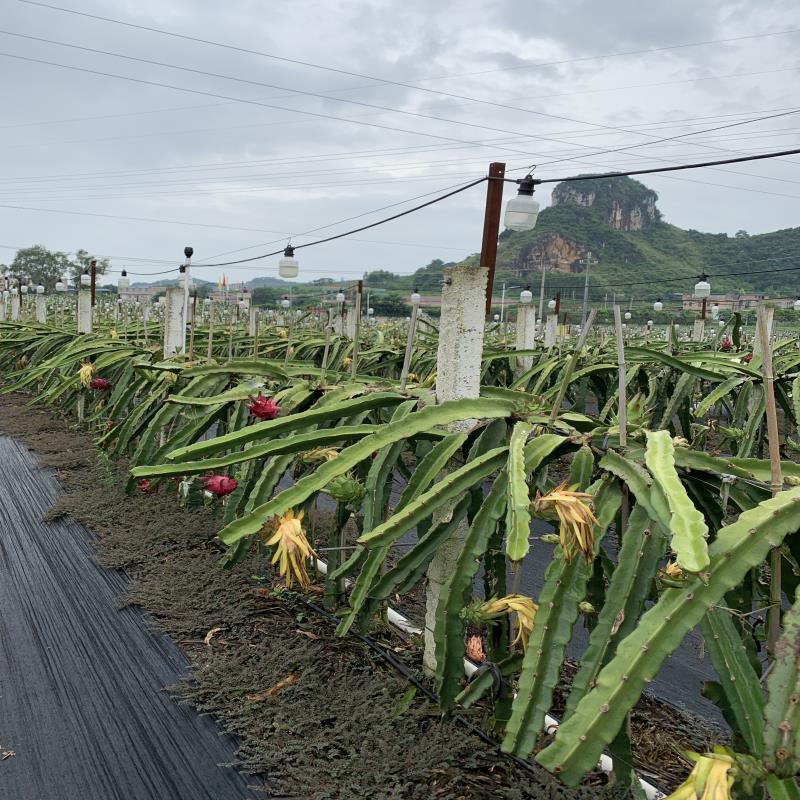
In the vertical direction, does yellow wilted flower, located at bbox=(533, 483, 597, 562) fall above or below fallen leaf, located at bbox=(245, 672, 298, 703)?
above

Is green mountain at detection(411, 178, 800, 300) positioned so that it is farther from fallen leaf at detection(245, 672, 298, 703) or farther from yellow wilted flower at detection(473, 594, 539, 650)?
yellow wilted flower at detection(473, 594, 539, 650)

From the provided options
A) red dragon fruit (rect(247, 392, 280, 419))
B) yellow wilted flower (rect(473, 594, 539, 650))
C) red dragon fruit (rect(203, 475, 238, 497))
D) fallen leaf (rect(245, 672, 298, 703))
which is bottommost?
fallen leaf (rect(245, 672, 298, 703))

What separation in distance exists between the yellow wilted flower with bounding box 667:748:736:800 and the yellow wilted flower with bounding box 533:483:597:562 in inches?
15.0

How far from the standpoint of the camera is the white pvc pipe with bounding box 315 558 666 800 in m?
1.52

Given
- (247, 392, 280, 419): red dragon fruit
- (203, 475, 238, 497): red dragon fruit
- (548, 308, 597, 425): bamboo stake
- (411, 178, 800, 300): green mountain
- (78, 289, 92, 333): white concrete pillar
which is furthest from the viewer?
(411, 178, 800, 300): green mountain

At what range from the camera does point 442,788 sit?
4.88ft

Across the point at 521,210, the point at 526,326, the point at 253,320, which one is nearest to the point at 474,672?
the point at 253,320

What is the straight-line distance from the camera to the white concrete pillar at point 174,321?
3.83m

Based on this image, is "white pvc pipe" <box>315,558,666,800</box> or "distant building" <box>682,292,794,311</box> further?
"distant building" <box>682,292,794,311</box>

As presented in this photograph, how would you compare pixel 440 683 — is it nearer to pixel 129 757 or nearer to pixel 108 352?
pixel 129 757

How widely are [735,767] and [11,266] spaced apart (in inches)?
2097

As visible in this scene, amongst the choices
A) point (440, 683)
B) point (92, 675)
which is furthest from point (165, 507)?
point (440, 683)

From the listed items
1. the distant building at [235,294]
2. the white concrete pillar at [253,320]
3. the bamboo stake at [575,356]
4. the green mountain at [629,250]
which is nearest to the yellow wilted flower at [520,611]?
the bamboo stake at [575,356]

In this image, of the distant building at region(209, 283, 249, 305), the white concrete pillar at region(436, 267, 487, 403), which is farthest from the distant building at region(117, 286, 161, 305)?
the white concrete pillar at region(436, 267, 487, 403)
